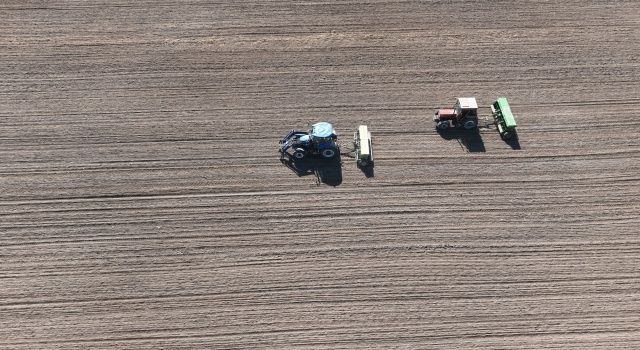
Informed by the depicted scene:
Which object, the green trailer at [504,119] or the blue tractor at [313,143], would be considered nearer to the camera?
the blue tractor at [313,143]

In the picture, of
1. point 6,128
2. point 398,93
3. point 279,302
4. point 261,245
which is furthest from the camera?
point 398,93

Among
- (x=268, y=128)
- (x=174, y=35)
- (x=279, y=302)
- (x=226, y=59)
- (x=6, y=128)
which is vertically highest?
(x=174, y=35)

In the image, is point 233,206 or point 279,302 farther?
point 233,206

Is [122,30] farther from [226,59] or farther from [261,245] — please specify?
[261,245]


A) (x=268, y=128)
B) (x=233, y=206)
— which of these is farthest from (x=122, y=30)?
(x=233, y=206)

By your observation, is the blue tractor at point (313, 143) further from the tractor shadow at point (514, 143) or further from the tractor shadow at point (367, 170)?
the tractor shadow at point (514, 143)

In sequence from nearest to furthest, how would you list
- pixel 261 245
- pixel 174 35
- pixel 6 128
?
pixel 261 245
pixel 6 128
pixel 174 35

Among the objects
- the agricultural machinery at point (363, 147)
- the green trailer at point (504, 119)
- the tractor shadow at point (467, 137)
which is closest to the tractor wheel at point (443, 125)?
the tractor shadow at point (467, 137)

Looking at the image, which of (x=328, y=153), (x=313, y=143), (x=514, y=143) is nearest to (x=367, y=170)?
(x=328, y=153)
